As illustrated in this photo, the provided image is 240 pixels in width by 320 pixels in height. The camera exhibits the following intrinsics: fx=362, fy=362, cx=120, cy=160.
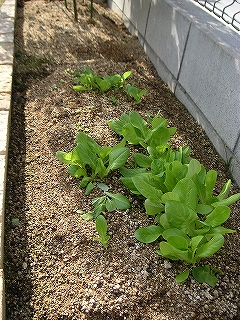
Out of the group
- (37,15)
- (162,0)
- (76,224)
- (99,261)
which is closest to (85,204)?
(76,224)

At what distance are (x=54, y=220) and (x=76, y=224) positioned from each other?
0.52 feet

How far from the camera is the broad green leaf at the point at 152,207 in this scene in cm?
196

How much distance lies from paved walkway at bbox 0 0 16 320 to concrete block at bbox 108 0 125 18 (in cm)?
148

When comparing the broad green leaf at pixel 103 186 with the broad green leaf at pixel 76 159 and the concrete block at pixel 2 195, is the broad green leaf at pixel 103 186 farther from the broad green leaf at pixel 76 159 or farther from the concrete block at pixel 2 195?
the concrete block at pixel 2 195

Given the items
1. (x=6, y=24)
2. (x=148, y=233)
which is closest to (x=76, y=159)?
(x=148, y=233)

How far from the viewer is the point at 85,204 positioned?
216 cm

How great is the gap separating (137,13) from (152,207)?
323cm

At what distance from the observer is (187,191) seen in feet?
6.14

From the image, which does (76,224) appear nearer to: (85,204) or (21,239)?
(85,204)

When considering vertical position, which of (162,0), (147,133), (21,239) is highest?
(162,0)

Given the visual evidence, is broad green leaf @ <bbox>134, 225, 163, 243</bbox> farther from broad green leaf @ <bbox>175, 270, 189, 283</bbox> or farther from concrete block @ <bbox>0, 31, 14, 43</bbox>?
concrete block @ <bbox>0, 31, 14, 43</bbox>

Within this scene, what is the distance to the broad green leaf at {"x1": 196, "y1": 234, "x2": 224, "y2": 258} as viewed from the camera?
169 cm

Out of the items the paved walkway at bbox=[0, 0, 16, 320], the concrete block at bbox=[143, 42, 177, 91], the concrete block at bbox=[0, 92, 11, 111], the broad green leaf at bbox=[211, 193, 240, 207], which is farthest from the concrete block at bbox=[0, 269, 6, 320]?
the concrete block at bbox=[143, 42, 177, 91]

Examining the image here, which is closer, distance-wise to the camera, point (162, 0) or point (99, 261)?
point (99, 261)
